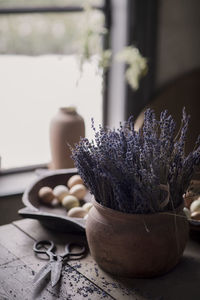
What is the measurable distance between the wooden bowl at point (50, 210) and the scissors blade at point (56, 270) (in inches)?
4.7

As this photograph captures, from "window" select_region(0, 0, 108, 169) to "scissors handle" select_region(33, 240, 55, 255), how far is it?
3.19ft

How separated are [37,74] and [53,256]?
125 cm

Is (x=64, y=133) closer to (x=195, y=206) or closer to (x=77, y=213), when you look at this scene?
(x=77, y=213)

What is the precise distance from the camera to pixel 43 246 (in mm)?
1351

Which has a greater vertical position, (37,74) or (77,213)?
(37,74)

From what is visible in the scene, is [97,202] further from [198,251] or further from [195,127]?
[195,127]

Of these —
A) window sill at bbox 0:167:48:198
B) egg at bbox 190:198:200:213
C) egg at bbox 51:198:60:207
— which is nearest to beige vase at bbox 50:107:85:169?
window sill at bbox 0:167:48:198

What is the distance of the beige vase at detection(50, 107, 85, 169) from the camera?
2.03 metres

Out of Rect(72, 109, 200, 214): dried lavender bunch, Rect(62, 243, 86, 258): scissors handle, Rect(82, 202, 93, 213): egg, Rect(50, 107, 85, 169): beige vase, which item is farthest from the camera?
Rect(50, 107, 85, 169): beige vase

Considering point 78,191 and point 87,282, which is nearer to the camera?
point 87,282

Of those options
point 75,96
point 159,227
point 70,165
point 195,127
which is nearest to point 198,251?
Answer: point 159,227

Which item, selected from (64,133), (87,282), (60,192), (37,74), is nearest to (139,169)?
(87,282)

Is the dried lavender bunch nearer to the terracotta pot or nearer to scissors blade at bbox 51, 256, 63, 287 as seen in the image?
the terracotta pot

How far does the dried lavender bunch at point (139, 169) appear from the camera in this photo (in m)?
1.11
